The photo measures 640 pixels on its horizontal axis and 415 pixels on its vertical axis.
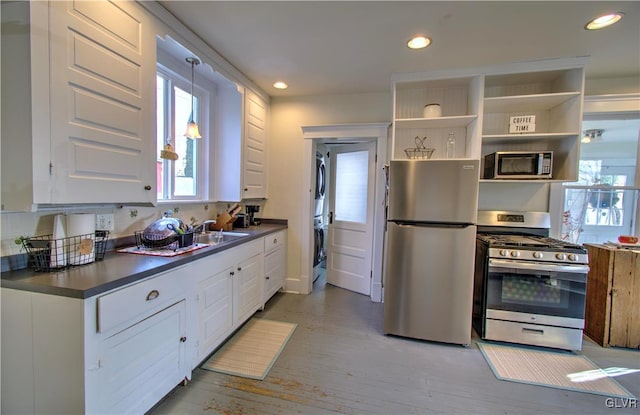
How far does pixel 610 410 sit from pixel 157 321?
2.81 metres

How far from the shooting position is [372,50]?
2.39 m

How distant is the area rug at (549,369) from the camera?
6.45ft

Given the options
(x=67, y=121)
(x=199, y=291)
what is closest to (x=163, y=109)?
(x=67, y=121)

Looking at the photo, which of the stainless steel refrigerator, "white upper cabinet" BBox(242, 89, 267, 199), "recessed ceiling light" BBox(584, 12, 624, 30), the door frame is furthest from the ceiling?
the stainless steel refrigerator

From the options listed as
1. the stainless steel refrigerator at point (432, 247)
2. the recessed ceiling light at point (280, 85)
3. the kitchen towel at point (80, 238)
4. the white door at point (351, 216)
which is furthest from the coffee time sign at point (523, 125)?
the kitchen towel at point (80, 238)

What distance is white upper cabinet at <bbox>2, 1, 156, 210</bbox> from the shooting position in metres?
1.23

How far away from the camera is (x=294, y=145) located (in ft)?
11.8

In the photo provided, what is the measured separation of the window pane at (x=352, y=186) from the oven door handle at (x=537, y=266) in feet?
5.11

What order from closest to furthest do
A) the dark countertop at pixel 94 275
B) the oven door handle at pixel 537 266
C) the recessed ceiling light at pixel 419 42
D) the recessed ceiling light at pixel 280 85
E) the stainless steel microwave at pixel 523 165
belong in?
the dark countertop at pixel 94 275 → the recessed ceiling light at pixel 419 42 → the oven door handle at pixel 537 266 → the stainless steel microwave at pixel 523 165 → the recessed ceiling light at pixel 280 85

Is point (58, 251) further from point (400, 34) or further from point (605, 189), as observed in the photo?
point (605, 189)

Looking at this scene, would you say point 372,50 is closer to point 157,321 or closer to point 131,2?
point 131,2

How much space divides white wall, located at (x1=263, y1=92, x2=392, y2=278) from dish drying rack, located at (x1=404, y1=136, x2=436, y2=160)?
2.28 feet

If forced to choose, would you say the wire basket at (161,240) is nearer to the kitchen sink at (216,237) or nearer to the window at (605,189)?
the kitchen sink at (216,237)

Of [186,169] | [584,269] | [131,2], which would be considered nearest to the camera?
[131,2]
